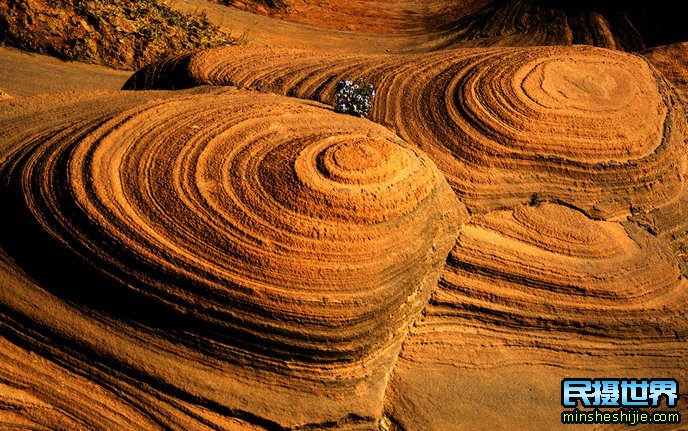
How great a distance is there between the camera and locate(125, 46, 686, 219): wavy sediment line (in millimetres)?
5492

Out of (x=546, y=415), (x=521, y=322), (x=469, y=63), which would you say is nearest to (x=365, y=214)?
(x=521, y=322)

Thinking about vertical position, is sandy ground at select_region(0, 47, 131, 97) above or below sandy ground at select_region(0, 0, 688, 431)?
above

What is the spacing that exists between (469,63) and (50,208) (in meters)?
3.77

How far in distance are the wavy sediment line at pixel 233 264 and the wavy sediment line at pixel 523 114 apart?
2.99ft

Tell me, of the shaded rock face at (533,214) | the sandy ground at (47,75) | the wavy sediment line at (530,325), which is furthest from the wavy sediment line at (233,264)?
the sandy ground at (47,75)

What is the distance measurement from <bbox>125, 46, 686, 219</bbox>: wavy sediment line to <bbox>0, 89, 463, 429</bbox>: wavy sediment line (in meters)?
0.91

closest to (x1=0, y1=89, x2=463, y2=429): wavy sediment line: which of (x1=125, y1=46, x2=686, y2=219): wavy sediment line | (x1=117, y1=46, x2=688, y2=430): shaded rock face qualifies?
(x1=117, y1=46, x2=688, y2=430): shaded rock face

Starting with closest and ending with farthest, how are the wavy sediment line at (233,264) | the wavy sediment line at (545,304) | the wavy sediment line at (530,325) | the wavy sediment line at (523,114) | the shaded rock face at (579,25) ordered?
the wavy sediment line at (233,264) → the wavy sediment line at (530,325) → the wavy sediment line at (545,304) → the wavy sediment line at (523,114) → the shaded rock face at (579,25)

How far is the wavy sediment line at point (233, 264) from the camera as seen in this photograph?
161 inches

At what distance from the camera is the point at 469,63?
640 cm

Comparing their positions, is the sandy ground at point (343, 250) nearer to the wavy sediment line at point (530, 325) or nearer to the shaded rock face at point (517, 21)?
the wavy sediment line at point (530, 325)

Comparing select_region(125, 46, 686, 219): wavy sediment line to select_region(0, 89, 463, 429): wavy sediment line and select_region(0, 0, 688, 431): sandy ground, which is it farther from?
select_region(0, 89, 463, 429): wavy sediment line

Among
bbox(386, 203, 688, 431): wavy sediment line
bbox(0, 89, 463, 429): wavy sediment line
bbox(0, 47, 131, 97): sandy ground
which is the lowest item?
bbox(386, 203, 688, 431): wavy sediment line

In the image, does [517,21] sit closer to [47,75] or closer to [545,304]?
[47,75]
